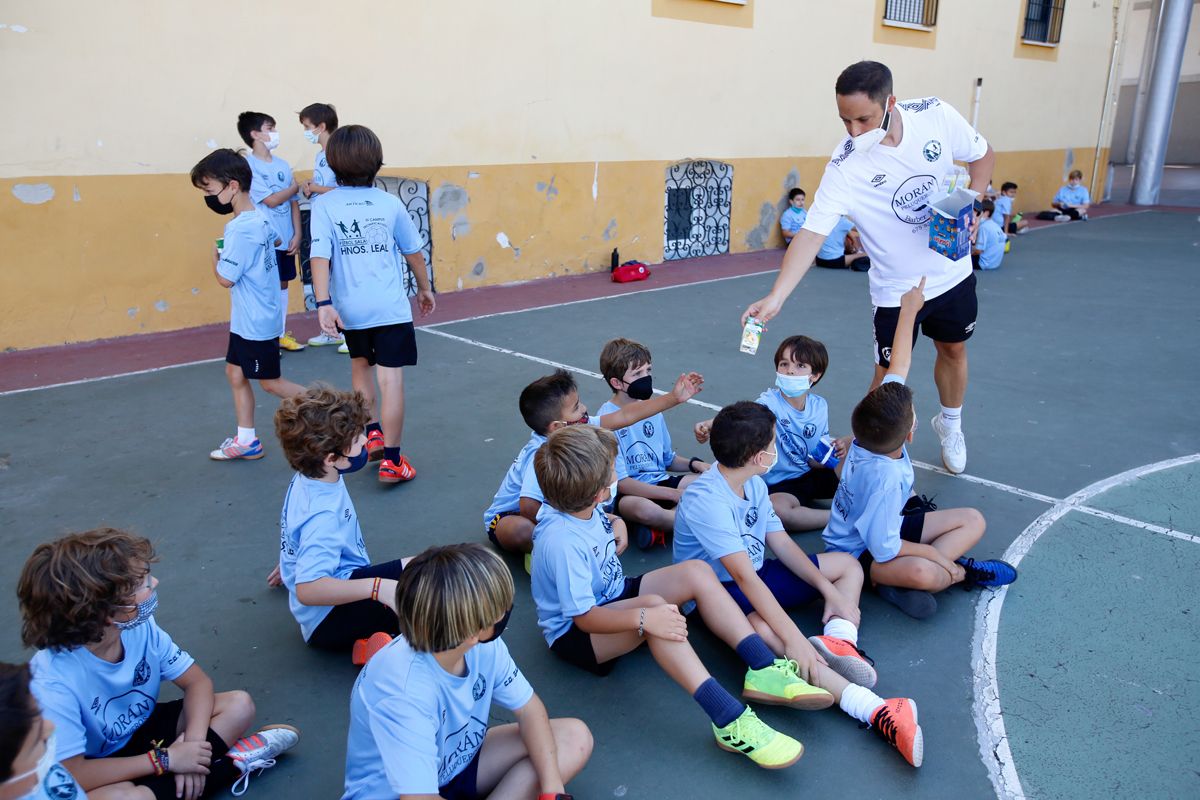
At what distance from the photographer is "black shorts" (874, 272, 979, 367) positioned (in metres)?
4.73

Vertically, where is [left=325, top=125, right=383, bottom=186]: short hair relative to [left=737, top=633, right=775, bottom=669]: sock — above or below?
above

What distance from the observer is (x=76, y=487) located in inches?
183

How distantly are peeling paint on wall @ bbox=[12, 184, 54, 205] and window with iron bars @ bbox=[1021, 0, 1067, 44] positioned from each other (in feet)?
56.7

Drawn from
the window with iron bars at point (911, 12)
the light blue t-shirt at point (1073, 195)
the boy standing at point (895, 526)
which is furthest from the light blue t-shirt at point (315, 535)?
the light blue t-shirt at point (1073, 195)

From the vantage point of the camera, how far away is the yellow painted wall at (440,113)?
23.3 feet

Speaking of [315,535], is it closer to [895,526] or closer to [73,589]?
[73,589]

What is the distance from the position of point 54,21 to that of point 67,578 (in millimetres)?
6512

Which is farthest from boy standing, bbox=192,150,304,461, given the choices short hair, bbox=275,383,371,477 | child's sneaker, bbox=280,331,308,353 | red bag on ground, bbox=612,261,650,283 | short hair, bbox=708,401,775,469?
red bag on ground, bbox=612,261,650,283

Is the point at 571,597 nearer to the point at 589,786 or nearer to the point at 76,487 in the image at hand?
the point at 589,786

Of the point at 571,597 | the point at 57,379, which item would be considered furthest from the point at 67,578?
the point at 57,379

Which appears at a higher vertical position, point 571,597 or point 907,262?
point 907,262

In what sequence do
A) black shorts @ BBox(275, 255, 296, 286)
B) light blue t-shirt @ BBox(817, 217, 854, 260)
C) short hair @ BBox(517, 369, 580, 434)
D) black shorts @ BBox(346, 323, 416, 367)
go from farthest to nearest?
→ light blue t-shirt @ BBox(817, 217, 854, 260), black shorts @ BBox(275, 255, 296, 286), black shorts @ BBox(346, 323, 416, 367), short hair @ BBox(517, 369, 580, 434)

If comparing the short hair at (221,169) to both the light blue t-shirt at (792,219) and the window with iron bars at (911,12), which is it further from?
the window with iron bars at (911,12)

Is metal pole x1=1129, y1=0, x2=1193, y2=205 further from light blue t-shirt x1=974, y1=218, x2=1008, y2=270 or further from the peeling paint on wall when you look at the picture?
the peeling paint on wall
